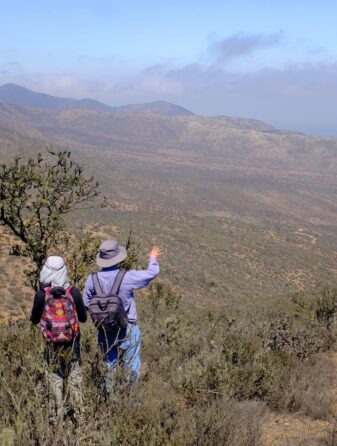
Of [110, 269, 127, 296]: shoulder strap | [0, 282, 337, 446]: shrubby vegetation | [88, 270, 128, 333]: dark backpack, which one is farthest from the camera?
[110, 269, 127, 296]: shoulder strap

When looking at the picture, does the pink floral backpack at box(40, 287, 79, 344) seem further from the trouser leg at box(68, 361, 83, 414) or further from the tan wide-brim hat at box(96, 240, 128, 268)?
the tan wide-brim hat at box(96, 240, 128, 268)

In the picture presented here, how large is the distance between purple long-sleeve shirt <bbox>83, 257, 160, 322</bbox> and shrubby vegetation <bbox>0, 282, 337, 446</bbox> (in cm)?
55

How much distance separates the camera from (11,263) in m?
26.2

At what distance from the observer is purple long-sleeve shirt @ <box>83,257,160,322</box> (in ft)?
14.2

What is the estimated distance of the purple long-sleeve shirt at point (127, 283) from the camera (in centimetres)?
434

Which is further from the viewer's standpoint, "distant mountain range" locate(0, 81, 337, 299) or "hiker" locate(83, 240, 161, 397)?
"distant mountain range" locate(0, 81, 337, 299)

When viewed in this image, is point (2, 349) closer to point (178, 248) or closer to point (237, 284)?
point (237, 284)

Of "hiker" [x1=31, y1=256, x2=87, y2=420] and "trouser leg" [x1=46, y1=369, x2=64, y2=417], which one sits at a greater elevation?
"hiker" [x1=31, y1=256, x2=87, y2=420]

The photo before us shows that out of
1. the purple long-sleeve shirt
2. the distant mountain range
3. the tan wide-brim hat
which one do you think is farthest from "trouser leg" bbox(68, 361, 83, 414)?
the distant mountain range

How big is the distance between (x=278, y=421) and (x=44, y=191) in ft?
27.0

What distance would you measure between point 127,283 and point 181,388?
1485 millimetres

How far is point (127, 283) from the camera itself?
14.2 ft

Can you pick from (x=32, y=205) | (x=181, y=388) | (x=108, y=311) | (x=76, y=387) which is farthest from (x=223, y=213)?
(x=76, y=387)

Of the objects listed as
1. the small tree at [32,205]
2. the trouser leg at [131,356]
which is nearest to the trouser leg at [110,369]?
the trouser leg at [131,356]
